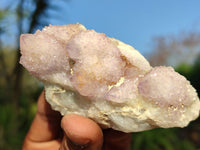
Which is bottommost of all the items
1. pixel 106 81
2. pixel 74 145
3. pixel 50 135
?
pixel 50 135

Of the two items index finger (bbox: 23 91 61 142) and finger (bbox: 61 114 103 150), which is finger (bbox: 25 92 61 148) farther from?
finger (bbox: 61 114 103 150)

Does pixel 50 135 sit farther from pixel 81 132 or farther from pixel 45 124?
pixel 81 132

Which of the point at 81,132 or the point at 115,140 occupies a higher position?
the point at 81,132

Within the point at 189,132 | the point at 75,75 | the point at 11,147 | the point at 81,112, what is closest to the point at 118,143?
the point at 81,112

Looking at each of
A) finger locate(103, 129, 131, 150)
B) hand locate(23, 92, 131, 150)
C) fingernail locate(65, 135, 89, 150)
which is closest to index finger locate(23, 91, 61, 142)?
hand locate(23, 92, 131, 150)

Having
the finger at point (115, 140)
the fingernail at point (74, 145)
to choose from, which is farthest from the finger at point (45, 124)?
the fingernail at point (74, 145)

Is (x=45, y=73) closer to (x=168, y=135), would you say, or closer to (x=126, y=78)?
(x=126, y=78)

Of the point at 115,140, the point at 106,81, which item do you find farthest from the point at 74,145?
the point at 115,140

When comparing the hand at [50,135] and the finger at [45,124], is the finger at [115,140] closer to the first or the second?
the hand at [50,135]
